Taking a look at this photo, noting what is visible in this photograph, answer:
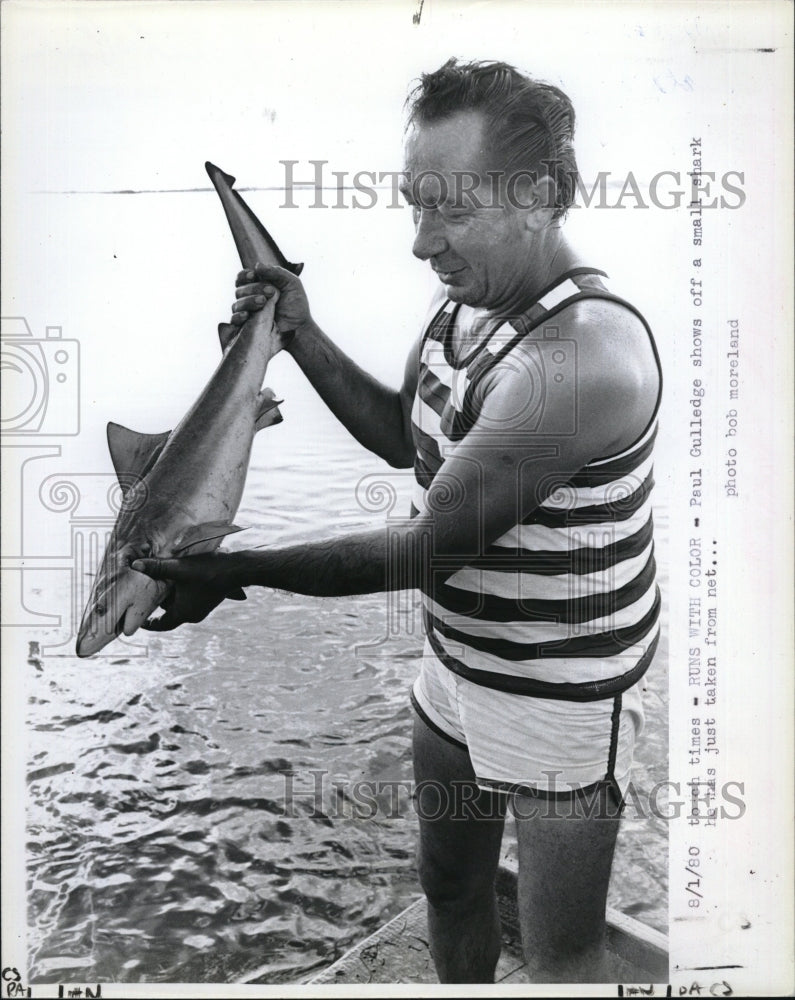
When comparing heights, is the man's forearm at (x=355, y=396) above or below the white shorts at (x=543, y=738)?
above

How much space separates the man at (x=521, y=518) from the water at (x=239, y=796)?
14cm

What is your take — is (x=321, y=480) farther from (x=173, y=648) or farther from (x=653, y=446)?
(x=653, y=446)

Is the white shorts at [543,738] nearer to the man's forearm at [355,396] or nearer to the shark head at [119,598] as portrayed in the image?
the man's forearm at [355,396]

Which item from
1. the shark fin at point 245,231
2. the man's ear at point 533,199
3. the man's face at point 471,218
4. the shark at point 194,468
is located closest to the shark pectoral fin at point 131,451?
the shark at point 194,468

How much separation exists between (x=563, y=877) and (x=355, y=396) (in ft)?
2.86

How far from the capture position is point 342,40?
5.97ft

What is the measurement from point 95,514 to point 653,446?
986 millimetres

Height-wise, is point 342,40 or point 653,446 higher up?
point 342,40

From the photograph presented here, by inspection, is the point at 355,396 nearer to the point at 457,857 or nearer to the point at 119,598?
the point at 119,598

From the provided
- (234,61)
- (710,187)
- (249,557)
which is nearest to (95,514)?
(249,557)

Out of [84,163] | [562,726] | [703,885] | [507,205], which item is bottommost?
[703,885]

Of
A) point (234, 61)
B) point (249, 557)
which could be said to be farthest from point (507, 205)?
point (249, 557)

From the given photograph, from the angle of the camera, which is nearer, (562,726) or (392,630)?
(562,726)

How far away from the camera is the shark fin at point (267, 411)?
1818 mm
